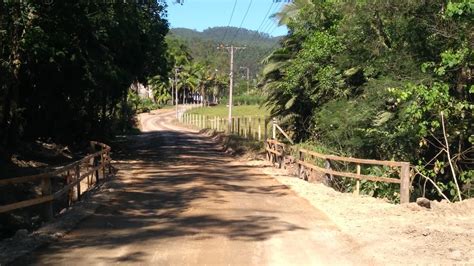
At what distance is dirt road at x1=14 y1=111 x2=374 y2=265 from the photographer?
802cm

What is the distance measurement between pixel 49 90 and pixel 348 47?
12.1 meters

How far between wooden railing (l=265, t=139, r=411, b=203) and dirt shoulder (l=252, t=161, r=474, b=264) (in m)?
0.60

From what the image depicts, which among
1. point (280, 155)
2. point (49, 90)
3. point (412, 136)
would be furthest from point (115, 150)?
point (412, 136)

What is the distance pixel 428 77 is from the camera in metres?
16.3

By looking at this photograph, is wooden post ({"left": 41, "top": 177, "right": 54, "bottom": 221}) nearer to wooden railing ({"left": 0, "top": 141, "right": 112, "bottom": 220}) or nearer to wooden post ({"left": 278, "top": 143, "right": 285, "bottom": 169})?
wooden railing ({"left": 0, "top": 141, "right": 112, "bottom": 220})

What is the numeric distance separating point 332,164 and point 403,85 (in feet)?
12.1

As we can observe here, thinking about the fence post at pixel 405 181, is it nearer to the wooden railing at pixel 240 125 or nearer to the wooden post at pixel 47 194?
the wooden post at pixel 47 194

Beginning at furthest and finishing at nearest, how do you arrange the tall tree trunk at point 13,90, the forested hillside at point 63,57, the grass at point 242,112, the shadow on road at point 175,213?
the grass at point 242,112, the forested hillside at point 63,57, the tall tree trunk at point 13,90, the shadow on road at point 175,213

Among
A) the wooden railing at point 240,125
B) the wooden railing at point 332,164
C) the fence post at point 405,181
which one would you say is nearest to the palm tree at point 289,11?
the wooden railing at point 240,125

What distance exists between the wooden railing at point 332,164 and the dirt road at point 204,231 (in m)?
1.49

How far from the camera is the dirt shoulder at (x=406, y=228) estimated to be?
8.10 meters

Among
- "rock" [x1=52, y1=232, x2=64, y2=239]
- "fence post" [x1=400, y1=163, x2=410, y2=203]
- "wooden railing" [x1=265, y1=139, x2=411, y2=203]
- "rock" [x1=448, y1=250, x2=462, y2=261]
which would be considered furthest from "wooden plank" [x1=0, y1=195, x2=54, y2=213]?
"fence post" [x1=400, y1=163, x2=410, y2=203]

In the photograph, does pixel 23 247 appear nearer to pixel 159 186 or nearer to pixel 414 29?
pixel 159 186

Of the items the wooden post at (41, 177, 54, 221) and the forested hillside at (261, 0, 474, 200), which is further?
the forested hillside at (261, 0, 474, 200)
